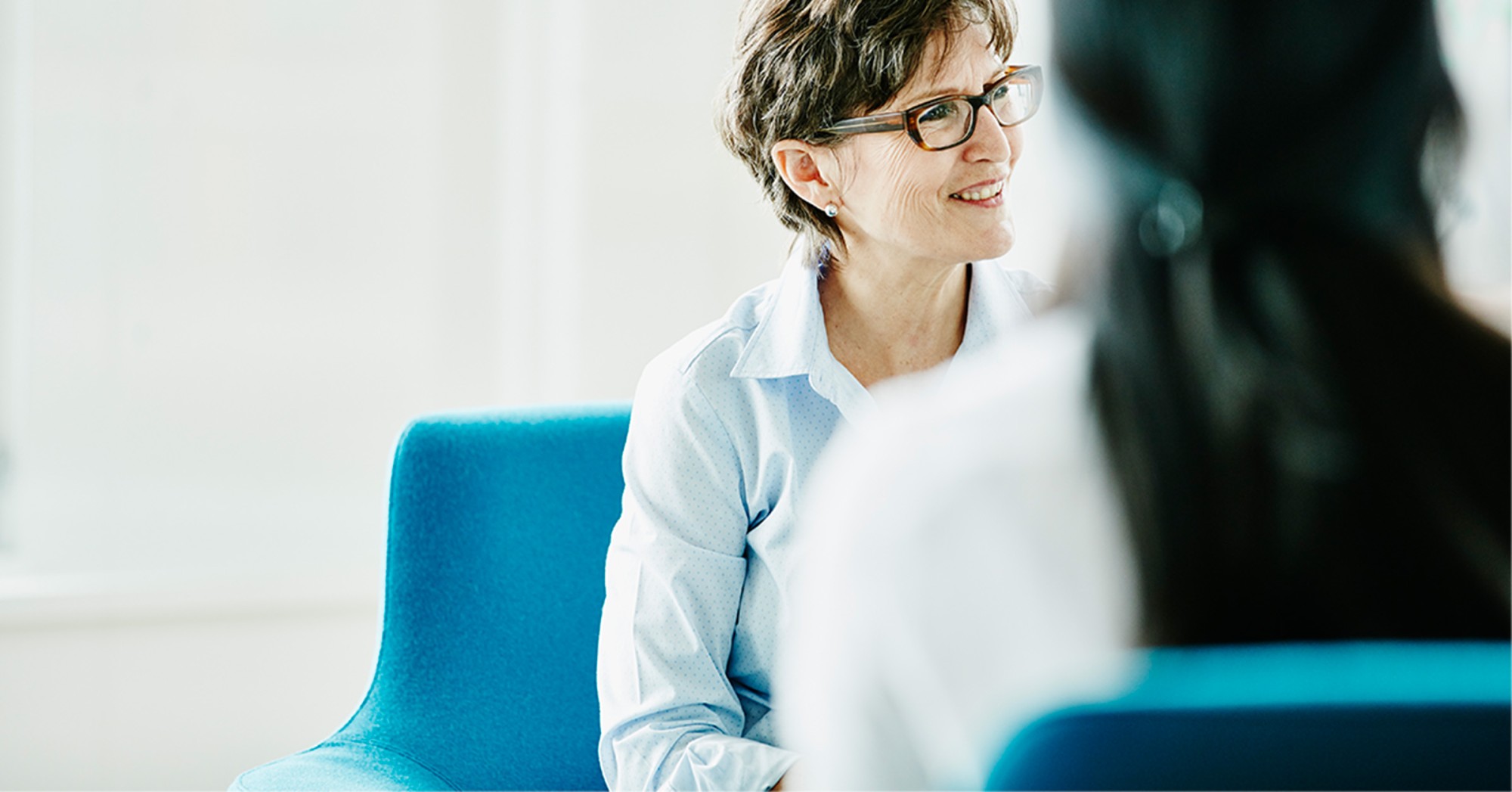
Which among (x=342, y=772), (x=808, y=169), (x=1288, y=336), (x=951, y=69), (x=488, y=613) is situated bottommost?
(x=342, y=772)

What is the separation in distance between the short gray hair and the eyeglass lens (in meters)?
0.04

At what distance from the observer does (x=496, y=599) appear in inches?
61.7

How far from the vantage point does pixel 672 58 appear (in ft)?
7.97

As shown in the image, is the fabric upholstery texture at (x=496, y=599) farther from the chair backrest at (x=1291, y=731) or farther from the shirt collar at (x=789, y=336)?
the chair backrest at (x=1291, y=731)

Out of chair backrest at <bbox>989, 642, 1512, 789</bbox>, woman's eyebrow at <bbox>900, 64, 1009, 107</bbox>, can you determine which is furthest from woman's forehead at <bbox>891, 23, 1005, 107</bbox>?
chair backrest at <bbox>989, 642, 1512, 789</bbox>

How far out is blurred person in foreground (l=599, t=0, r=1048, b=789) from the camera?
1.29 m

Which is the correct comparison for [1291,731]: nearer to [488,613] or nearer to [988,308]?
[988,308]

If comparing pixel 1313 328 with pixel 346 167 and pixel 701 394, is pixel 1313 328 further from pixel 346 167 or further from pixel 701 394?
pixel 346 167

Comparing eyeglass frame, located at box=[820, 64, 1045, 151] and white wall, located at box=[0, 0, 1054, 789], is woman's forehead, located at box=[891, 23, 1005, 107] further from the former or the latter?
white wall, located at box=[0, 0, 1054, 789]

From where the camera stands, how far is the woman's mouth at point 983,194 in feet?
4.58

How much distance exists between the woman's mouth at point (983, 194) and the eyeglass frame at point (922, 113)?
5 centimetres

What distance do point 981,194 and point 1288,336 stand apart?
933 mm

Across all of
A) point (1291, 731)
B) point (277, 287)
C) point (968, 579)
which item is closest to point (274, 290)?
point (277, 287)

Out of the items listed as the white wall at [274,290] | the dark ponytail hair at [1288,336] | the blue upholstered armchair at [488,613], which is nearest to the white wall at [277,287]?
the white wall at [274,290]
